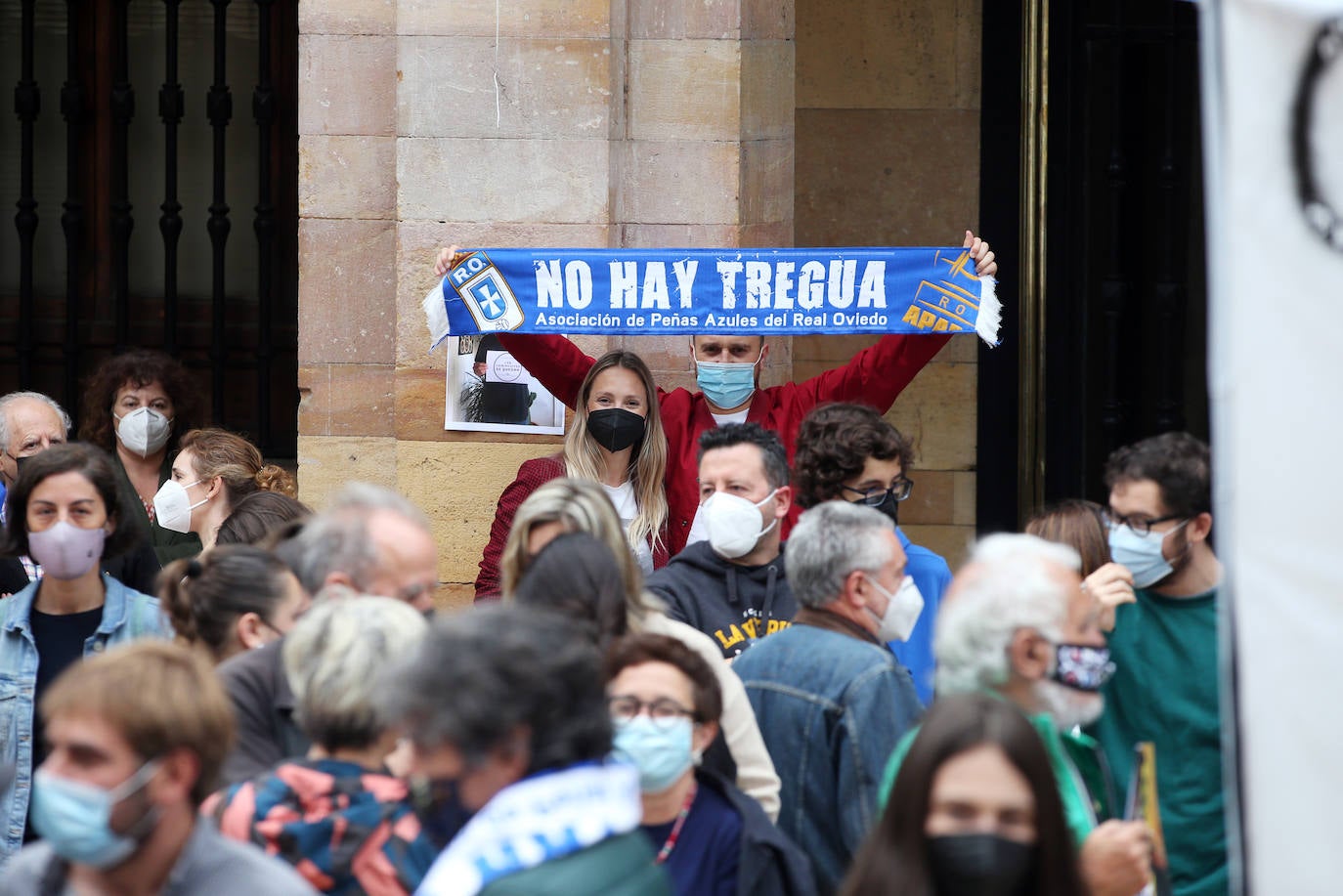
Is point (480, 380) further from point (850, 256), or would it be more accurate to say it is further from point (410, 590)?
point (410, 590)

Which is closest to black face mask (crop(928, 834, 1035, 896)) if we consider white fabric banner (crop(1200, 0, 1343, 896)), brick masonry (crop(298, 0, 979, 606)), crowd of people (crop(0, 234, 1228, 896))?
crowd of people (crop(0, 234, 1228, 896))

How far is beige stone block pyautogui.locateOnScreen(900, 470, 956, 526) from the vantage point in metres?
7.83

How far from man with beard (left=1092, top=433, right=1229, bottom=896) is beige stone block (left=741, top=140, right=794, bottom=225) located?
98.8 inches

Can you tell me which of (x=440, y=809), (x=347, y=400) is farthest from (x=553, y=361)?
(x=440, y=809)

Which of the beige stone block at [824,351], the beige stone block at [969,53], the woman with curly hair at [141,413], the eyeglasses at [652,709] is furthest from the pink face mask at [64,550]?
the beige stone block at [969,53]

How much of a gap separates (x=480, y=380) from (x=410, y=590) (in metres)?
2.86

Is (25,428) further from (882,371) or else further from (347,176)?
A: (882,371)

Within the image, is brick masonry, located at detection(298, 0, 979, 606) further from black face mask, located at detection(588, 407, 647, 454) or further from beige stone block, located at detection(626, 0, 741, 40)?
black face mask, located at detection(588, 407, 647, 454)

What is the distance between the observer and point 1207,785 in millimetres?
3910

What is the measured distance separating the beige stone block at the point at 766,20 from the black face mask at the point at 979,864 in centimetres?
443

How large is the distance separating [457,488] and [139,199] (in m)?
2.45

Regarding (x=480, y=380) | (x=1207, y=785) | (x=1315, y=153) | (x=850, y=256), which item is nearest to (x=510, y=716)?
(x=1315, y=153)

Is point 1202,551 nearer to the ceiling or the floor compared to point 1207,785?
nearer to the ceiling

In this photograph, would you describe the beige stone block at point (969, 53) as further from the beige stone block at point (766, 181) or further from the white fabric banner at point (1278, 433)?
the white fabric banner at point (1278, 433)
